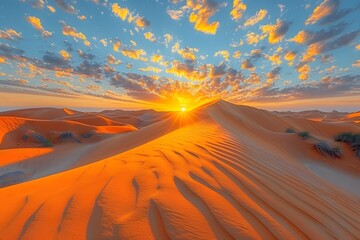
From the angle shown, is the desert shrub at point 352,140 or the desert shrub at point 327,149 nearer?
the desert shrub at point 327,149

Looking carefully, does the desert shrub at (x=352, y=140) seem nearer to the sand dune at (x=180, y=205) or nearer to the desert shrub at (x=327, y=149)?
the desert shrub at (x=327, y=149)

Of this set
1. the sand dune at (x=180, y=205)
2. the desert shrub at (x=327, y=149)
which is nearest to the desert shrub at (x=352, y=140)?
the desert shrub at (x=327, y=149)

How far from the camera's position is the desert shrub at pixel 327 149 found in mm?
6628

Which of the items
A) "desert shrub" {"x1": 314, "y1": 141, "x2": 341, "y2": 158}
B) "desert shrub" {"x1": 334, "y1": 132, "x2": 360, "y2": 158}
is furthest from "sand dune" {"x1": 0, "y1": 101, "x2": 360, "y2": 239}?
"desert shrub" {"x1": 334, "y1": 132, "x2": 360, "y2": 158}

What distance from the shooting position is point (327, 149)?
22.2 feet

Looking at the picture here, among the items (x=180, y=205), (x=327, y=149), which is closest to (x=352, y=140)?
(x=327, y=149)

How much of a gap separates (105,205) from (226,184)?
1.12 metres

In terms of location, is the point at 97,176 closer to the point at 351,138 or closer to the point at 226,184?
the point at 226,184

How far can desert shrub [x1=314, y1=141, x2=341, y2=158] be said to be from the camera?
6628 mm

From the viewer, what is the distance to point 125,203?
164 centimetres

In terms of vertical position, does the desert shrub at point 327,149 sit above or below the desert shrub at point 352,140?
below

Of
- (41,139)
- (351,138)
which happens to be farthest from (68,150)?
(351,138)

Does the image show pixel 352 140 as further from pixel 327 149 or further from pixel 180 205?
pixel 180 205

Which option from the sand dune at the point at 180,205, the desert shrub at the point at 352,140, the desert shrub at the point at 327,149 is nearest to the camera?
the sand dune at the point at 180,205
